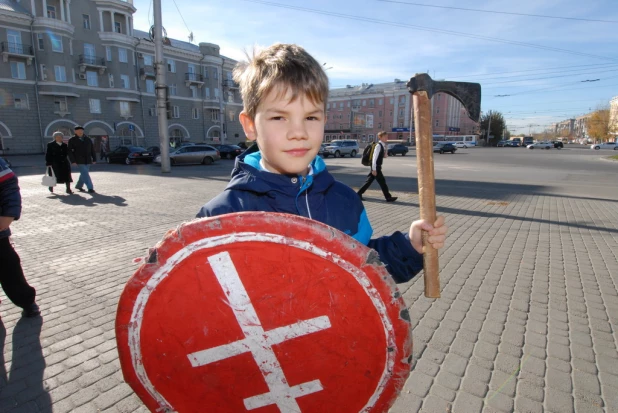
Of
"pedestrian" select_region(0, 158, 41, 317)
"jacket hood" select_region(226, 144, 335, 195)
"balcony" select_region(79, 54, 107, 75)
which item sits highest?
"balcony" select_region(79, 54, 107, 75)

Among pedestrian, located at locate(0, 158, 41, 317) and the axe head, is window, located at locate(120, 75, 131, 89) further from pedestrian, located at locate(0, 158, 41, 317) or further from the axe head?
the axe head

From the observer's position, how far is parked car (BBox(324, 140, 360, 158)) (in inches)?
1318

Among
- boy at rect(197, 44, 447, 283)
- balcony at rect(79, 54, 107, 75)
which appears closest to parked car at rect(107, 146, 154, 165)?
balcony at rect(79, 54, 107, 75)

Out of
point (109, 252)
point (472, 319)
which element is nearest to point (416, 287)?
point (472, 319)

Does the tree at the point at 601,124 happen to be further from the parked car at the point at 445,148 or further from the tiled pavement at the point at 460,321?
the tiled pavement at the point at 460,321

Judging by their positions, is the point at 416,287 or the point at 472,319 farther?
the point at 416,287

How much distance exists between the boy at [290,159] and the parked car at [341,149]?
32.1 m

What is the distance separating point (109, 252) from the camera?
4.98 metres

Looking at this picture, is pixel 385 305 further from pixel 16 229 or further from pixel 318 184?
pixel 16 229

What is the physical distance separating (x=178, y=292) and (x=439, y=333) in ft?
8.41

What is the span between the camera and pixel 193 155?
2320 cm

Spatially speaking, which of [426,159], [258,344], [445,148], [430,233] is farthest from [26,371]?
[445,148]

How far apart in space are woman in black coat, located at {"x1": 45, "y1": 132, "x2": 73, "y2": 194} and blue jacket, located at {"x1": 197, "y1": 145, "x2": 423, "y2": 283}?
1014 cm

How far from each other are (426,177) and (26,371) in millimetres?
2902
